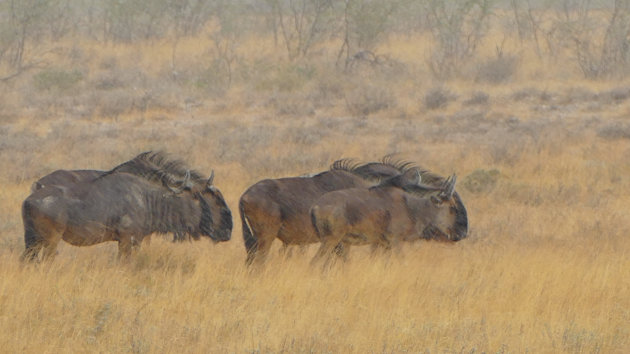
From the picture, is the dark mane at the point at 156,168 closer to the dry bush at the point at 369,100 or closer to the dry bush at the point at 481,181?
the dry bush at the point at 481,181

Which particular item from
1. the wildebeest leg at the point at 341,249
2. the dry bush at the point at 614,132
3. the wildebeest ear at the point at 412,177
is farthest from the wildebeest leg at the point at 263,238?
the dry bush at the point at 614,132

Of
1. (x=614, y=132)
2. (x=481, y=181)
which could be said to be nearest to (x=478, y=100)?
(x=614, y=132)

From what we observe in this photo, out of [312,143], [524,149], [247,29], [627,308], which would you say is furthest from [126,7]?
[627,308]

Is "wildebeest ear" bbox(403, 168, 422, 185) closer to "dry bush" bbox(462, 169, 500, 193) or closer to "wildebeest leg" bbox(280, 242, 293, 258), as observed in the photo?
"wildebeest leg" bbox(280, 242, 293, 258)

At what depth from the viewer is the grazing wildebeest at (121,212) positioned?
8.01 metres

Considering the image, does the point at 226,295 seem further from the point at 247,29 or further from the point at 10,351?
the point at 247,29

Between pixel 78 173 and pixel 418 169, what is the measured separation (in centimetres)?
321

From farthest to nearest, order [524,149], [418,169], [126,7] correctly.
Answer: [126,7] → [524,149] → [418,169]

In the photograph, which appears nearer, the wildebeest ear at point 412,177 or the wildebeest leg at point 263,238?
the wildebeest leg at point 263,238

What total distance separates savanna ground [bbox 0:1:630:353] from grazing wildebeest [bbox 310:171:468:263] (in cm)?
26

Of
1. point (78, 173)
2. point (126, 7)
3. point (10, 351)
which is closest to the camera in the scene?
point (10, 351)

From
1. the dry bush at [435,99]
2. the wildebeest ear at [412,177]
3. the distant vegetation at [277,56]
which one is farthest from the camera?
the distant vegetation at [277,56]

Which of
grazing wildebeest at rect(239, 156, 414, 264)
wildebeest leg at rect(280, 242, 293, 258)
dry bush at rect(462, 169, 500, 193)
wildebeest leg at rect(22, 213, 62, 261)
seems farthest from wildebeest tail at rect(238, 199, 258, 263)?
dry bush at rect(462, 169, 500, 193)

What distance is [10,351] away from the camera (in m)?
5.85
